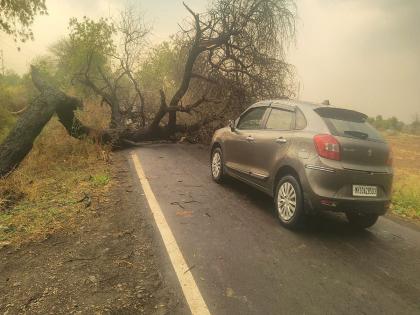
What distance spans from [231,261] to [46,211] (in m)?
3.33

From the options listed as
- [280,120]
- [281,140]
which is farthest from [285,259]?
[280,120]

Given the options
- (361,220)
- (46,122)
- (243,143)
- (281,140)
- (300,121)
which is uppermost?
(300,121)

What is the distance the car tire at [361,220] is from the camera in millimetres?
5719

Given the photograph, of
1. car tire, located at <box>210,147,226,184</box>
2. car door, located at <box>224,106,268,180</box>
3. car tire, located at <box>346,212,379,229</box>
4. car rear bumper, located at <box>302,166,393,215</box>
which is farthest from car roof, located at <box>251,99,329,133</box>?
car tire, located at <box>210,147,226,184</box>

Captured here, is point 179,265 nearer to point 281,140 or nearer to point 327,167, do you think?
point 327,167

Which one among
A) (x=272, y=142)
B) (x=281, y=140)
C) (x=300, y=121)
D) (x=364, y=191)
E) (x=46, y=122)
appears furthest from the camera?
(x=46, y=122)

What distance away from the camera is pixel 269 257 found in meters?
4.43

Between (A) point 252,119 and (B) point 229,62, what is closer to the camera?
(A) point 252,119

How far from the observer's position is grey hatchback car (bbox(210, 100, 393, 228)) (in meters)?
4.92

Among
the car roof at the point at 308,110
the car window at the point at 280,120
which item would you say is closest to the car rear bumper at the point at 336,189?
the car roof at the point at 308,110

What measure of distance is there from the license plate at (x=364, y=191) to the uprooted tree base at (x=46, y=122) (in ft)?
23.0

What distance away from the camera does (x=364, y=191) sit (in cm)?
503

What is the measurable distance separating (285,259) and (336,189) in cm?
122

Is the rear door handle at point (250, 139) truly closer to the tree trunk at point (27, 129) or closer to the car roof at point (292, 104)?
the car roof at point (292, 104)
